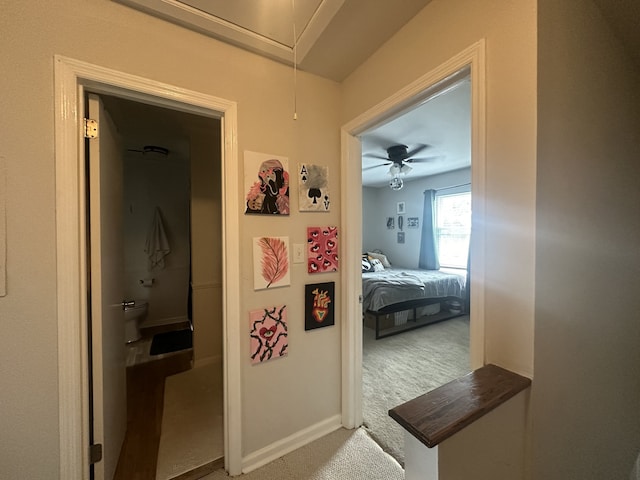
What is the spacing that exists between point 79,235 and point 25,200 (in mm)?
205

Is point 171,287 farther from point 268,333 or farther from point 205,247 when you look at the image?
point 268,333

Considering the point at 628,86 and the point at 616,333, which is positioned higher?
the point at 628,86

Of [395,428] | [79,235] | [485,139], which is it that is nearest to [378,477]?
[395,428]

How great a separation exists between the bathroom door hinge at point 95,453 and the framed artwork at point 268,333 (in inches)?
29.9

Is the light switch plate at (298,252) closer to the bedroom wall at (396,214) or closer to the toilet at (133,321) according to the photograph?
the toilet at (133,321)

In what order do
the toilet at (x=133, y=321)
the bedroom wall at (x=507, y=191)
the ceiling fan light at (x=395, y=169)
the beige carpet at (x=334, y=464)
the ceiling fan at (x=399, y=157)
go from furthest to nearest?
1. the ceiling fan light at (x=395, y=169)
2. the ceiling fan at (x=399, y=157)
3. the toilet at (x=133, y=321)
4. the beige carpet at (x=334, y=464)
5. the bedroom wall at (x=507, y=191)

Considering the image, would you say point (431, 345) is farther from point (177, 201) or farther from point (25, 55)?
point (177, 201)

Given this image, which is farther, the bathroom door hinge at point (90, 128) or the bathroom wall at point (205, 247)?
the bathroom wall at point (205, 247)

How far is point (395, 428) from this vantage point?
1729 mm

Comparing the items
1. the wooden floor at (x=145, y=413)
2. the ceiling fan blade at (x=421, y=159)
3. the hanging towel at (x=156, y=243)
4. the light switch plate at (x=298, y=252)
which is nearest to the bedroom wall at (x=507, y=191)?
the light switch plate at (x=298, y=252)

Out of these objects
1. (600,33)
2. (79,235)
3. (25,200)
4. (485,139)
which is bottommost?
(79,235)

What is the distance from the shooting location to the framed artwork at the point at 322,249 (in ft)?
5.32

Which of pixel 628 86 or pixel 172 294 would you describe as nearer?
pixel 628 86

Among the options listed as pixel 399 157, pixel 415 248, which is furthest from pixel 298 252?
pixel 415 248
